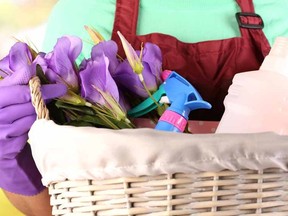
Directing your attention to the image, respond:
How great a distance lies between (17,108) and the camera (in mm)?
504

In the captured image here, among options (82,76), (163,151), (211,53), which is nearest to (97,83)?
(82,76)

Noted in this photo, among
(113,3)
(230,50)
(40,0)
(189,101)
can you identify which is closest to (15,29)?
(40,0)

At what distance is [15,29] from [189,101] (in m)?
0.59

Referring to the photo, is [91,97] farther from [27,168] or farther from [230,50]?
[230,50]

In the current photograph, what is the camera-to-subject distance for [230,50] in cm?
75

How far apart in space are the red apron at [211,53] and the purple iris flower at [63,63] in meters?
0.17

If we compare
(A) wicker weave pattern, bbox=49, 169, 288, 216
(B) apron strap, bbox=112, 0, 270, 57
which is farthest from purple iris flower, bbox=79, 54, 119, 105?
(B) apron strap, bbox=112, 0, 270, 57

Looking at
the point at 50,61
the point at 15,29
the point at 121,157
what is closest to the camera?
the point at 121,157

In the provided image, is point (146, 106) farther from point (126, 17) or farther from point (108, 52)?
point (126, 17)

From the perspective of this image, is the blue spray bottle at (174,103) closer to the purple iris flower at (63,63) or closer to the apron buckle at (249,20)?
the purple iris flower at (63,63)

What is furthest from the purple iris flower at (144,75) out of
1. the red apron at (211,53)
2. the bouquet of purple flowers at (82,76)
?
the red apron at (211,53)

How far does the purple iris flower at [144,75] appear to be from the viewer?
21.9 inches

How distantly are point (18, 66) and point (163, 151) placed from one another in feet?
0.61

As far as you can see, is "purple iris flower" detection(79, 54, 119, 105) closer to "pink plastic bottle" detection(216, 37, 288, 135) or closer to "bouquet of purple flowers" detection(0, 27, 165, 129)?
"bouquet of purple flowers" detection(0, 27, 165, 129)
